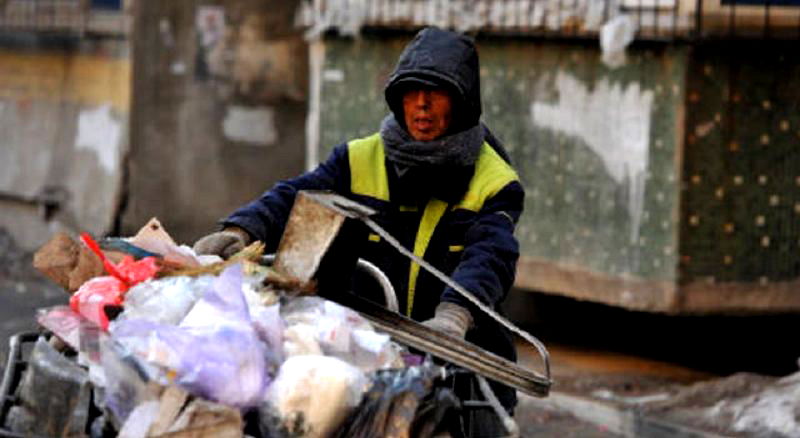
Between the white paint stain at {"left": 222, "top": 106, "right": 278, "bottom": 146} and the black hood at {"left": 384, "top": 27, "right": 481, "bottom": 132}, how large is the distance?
10984 mm

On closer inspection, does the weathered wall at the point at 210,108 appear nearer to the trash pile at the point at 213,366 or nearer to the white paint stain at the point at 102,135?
the white paint stain at the point at 102,135

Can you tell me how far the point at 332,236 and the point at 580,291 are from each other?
23.1 ft

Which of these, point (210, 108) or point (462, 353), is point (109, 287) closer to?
point (462, 353)

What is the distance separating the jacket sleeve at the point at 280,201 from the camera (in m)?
→ 4.82

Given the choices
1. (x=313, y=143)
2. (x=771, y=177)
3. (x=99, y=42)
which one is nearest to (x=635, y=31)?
(x=771, y=177)

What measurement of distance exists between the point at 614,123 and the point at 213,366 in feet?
Result: 24.3

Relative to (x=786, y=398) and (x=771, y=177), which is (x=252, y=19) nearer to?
(x=771, y=177)

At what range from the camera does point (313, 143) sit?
13219 millimetres

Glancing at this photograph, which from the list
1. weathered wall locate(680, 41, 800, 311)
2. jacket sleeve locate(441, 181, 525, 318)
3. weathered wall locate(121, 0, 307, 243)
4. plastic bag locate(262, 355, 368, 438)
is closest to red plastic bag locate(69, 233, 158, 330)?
plastic bag locate(262, 355, 368, 438)

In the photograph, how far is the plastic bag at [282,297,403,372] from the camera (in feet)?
12.3

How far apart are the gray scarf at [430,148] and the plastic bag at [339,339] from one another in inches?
40.7

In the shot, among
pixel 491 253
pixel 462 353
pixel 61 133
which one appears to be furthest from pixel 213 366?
pixel 61 133

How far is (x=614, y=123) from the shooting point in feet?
35.3

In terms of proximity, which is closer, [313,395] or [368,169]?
[313,395]
